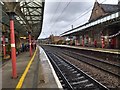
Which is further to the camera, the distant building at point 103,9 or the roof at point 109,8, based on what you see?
the roof at point 109,8

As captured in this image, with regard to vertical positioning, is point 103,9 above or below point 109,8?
below

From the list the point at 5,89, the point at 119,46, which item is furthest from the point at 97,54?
the point at 5,89

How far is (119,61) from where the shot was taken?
17812mm

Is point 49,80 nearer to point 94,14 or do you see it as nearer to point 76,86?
point 76,86

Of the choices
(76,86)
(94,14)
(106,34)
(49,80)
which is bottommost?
(76,86)

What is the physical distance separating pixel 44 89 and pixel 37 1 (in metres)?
8.73

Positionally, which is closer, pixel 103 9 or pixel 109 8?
pixel 103 9

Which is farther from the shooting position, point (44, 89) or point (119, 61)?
point (119, 61)

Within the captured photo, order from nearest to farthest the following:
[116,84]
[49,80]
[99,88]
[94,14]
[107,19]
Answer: [49,80] < [99,88] < [116,84] < [107,19] < [94,14]

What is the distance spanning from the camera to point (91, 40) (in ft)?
161

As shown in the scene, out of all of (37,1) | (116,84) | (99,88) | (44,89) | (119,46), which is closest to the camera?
(44,89)

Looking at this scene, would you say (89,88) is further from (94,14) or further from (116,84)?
(94,14)

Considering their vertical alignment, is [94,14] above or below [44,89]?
above

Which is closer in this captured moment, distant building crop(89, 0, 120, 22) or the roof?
distant building crop(89, 0, 120, 22)
